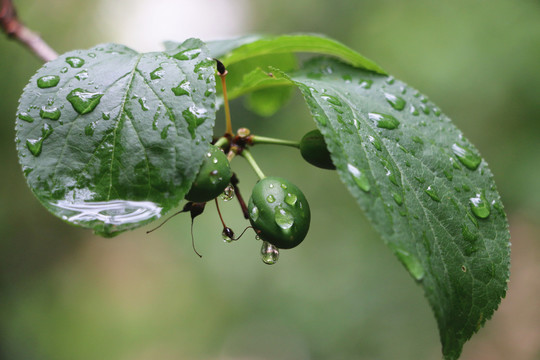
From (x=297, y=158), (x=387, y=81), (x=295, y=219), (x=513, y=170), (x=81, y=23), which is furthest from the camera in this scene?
(x=297, y=158)

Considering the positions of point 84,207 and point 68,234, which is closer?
point 84,207

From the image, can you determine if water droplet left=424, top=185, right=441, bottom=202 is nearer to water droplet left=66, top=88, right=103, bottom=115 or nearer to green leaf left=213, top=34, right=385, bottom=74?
green leaf left=213, top=34, right=385, bottom=74

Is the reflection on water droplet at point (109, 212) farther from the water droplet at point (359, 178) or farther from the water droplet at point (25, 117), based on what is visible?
the water droplet at point (359, 178)

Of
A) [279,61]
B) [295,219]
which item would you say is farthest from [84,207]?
[279,61]

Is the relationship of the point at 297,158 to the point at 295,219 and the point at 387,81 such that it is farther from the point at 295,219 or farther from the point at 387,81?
the point at 295,219

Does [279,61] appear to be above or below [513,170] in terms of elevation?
above

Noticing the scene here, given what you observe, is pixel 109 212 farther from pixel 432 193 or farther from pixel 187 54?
pixel 432 193

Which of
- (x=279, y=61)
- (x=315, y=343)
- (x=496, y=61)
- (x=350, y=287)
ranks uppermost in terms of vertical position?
(x=279, y=61)

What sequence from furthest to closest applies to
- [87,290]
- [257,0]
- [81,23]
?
[257,0] < [87,290] < [81,23]
